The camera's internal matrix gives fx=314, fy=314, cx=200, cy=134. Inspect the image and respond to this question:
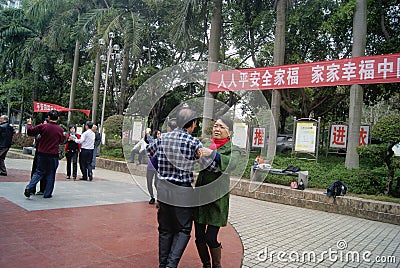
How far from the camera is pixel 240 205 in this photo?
741 cm

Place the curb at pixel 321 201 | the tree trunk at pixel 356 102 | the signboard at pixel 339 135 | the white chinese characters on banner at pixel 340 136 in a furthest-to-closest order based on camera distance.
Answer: the signboard at pixel 339 135 < the white chinese characters on banner at pixel 340 136 < the tree trunk at pixel 356 102 < the curb at pixel 321 201

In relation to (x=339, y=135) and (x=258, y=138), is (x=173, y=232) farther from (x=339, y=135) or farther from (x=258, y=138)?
(x=339, y=135)

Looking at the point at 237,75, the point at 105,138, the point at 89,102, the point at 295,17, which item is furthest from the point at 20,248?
the point at 89,102

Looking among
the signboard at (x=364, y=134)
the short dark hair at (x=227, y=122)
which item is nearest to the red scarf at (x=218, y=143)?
the short dark hair at (x=227, y=122)

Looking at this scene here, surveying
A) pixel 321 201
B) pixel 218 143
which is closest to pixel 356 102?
pixel 321 201

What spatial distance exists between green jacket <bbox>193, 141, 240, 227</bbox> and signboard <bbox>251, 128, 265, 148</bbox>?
393 inches

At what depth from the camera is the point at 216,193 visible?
274 centimetres

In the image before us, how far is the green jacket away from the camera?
8.91 feet

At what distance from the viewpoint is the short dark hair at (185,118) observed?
8.84 ft

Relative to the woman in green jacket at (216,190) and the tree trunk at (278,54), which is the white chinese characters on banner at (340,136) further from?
the woman in green jacket at (216,190)

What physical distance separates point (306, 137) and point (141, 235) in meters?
7.01

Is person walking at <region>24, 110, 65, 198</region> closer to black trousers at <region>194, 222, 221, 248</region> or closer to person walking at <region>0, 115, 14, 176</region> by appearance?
person walking at <region>0, 115, 14, 176</region>

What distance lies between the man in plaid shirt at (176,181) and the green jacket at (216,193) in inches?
4.3

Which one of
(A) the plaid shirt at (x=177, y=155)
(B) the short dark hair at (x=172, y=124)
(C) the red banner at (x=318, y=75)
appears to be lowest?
(A) the plaid shirt at (x=177, y=155)
